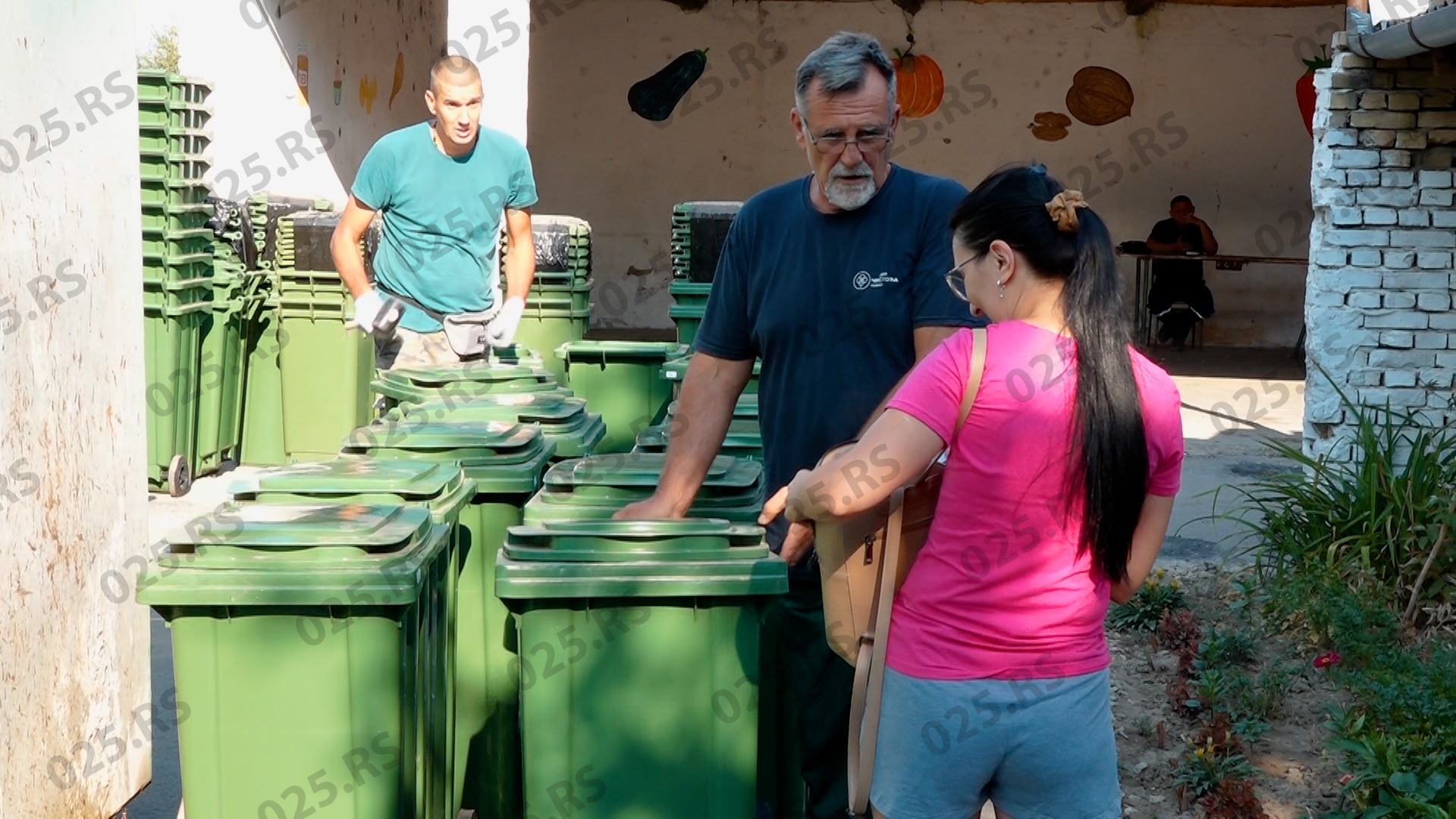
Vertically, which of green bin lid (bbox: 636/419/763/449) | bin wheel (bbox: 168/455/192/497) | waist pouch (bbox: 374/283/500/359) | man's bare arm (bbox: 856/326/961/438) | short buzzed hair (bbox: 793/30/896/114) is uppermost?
short buzzed hair (bbox: 793/30/896/114)

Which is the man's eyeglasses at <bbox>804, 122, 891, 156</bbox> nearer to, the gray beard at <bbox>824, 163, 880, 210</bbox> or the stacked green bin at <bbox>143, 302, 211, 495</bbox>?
the gray beard at <bbox>824, 163, 880, 210</bbox>

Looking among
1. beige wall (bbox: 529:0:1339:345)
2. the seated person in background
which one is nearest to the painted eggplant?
beige wall (bbox: 529:0:1339:345)

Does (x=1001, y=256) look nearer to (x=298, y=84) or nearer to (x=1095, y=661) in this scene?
(x=1095, y=661)

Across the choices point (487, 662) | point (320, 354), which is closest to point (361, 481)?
point (487, 662)

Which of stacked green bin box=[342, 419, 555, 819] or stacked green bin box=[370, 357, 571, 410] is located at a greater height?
stacked green bin box=[370, 357, 571, 410]

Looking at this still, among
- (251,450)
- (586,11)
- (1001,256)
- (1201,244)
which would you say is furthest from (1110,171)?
(1001,256)

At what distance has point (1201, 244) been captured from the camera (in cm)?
1536

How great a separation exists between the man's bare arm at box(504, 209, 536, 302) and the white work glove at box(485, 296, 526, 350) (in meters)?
0.04

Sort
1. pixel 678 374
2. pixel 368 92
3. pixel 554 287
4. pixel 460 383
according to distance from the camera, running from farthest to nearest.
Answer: pixel 368 92 → pixel 554 287 → pixel 678 374 → pixel 460 383

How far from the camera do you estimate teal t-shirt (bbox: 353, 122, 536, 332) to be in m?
6.32

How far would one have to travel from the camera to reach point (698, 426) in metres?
3.65

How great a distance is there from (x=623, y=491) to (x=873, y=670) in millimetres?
1242

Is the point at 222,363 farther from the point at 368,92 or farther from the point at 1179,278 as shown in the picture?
the point at 1179,278

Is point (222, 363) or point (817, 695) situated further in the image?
point (222, 363)
